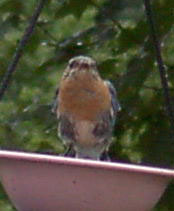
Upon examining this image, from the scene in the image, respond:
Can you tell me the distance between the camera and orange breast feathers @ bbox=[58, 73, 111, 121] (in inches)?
123

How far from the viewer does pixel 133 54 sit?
10.7 ft

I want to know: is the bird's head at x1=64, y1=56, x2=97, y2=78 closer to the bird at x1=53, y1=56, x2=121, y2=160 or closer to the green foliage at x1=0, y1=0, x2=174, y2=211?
the bird at x1=53, y1=56, x2=121, y2=160

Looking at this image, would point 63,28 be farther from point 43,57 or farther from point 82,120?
point 82,120

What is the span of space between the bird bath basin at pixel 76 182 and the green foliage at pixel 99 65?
126 centimetres

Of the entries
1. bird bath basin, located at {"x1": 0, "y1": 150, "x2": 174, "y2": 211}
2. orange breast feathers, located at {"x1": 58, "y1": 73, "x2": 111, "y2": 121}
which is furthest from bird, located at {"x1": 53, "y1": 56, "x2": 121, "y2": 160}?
bird bath basin, located at {"x1": 0, "y1": 150, "x2": 174, "y2": 211}

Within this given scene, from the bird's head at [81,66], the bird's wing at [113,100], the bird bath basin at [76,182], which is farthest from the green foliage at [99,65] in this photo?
the bird bath basin at [76,182]

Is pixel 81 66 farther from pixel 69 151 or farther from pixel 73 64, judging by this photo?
pixel 69 151

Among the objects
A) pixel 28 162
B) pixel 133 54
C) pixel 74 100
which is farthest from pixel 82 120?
pixel 28 162

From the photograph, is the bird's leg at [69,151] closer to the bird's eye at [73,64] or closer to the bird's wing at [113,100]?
the bird's wing at [113,100]

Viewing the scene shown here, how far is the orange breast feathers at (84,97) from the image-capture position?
10.3 feet

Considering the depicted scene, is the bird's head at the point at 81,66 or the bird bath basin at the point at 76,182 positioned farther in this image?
the bird's head at the point at 81,66

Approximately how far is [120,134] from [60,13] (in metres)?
0.55

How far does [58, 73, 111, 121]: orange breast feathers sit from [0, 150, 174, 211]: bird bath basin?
114cm

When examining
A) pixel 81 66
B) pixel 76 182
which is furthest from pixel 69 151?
pixel 76 182
